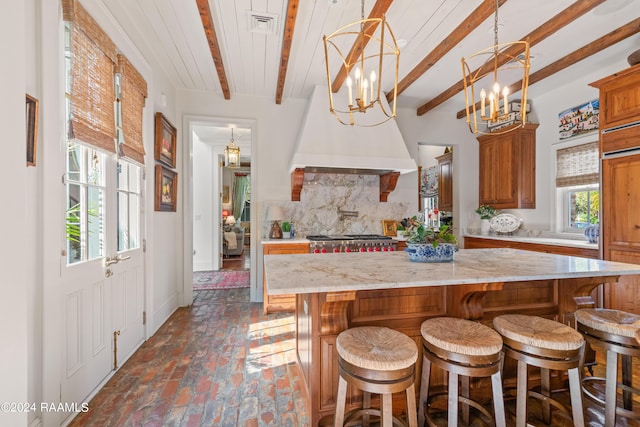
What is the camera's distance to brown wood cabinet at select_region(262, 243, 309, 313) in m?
3.54


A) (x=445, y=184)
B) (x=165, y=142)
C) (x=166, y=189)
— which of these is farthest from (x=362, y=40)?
(x=445, y=184)

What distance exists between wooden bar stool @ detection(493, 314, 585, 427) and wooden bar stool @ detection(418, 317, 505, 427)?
105 mm

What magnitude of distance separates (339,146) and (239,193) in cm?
685

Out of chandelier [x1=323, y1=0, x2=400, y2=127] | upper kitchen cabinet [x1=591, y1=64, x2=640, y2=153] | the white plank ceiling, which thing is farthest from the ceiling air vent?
upper kitchen cabinet [x1=591, y1=64, x2=640, y2=153]

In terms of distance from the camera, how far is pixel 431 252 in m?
1.90

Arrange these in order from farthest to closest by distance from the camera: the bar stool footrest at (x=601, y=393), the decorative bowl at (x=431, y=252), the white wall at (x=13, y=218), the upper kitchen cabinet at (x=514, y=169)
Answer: the upper kitchen cabinet at (x=514, y=169), the decorative bowl at (x=431, y=252), the bar stool footrest at (x=601, y=393), the white wall at (x=13, y=218)

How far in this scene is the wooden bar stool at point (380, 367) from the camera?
1182mm

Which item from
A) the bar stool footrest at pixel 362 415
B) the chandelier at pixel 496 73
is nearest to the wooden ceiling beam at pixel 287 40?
the chandelier at pixel 496 73

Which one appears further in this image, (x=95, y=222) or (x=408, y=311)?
(x=95, y=222)

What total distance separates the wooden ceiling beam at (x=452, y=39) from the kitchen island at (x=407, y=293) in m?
1.90

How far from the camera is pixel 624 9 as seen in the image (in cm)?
230

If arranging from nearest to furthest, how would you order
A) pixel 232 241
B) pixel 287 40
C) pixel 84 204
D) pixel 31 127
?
pixel 31 127 → pixel 84 204 → pixel 287 40 → pixel 232 241

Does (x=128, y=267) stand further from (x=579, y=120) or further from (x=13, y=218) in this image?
(x=579, y=120)

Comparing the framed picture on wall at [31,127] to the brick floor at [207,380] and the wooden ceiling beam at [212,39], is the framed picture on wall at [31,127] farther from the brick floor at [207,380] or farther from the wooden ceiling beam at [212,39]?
the brick floor at [207,380]
